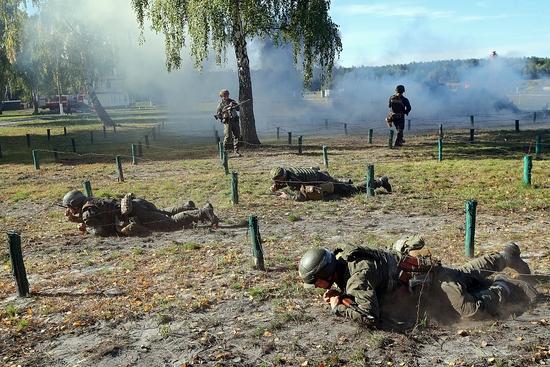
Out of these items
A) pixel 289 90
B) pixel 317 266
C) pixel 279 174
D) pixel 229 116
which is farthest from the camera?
pixel 289 90

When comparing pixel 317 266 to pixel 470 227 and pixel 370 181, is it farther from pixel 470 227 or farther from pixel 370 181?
pixel 370 181

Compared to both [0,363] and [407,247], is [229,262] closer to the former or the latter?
[407,247]

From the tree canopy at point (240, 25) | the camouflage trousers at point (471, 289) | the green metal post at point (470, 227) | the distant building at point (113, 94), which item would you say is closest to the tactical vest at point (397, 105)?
the tree canopy at point (240, 25)

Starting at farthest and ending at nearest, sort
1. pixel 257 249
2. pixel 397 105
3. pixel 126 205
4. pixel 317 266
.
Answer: pixel 397 105, pixel 126 205, pixel 257 249, pixel 317 266

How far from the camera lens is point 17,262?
6.79 meters

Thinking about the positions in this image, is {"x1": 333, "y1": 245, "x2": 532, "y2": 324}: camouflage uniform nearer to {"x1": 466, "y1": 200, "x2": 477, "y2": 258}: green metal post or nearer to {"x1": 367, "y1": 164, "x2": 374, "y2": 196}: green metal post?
{"x1": 466, "y1": 200, "x2": 477, "y2": 258}: green metal post

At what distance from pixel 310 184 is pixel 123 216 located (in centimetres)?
404

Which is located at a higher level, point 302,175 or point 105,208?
point 302,175

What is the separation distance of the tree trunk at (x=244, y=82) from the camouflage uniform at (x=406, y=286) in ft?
49.3

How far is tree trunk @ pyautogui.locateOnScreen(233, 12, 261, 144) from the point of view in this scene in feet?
65.1

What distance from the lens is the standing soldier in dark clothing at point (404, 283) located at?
5.45 meters

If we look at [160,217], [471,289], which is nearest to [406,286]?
[471,289]

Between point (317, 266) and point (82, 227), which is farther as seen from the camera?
point (82, 227)

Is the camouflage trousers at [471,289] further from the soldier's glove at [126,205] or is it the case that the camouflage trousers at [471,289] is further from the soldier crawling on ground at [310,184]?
the soldier's glove at [126,205]
